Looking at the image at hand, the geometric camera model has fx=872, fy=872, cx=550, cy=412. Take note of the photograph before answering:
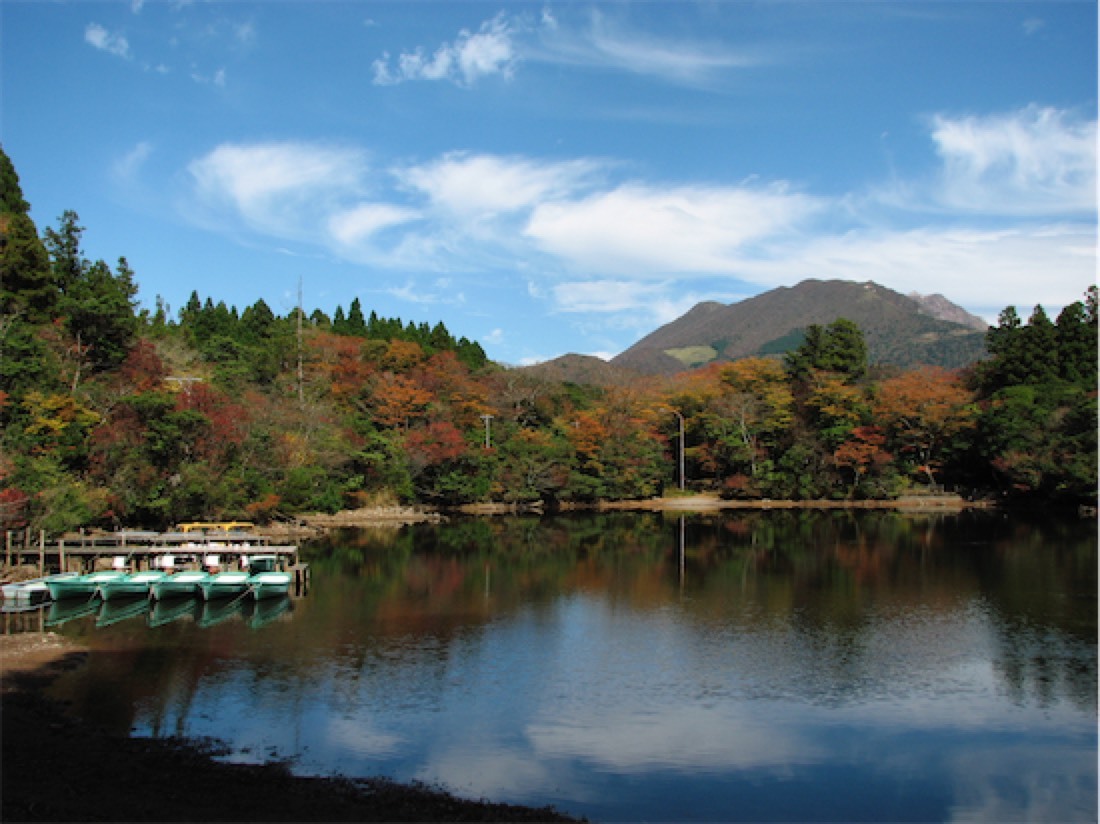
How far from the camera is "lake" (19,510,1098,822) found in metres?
11.6

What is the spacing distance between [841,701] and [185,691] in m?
11.2

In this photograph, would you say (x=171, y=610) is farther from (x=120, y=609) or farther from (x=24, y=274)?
(x=24, y=274)

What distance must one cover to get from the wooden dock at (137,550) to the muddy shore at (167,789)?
500 inches

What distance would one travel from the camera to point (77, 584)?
2180cm

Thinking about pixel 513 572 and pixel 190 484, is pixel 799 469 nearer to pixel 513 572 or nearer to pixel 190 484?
pixel 513 572

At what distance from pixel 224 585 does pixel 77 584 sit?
11.3 feet

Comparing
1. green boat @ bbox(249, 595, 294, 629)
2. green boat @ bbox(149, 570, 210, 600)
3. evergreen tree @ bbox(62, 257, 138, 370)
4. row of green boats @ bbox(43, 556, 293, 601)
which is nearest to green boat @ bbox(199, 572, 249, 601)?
row of green boats @ bbox(43, 556, 293, 601)

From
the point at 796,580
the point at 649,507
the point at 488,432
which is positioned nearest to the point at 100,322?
the point at 488,432

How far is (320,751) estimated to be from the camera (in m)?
12.4

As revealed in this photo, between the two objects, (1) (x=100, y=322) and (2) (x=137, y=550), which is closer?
(2) (x=137, y=550)

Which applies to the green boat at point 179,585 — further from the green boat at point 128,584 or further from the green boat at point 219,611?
the green boat at point 219,611

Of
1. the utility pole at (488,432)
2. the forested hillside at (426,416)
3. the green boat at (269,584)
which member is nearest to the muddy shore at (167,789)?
the green boat at (269,584)

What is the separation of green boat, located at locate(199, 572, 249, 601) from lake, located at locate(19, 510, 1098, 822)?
96 centimetres

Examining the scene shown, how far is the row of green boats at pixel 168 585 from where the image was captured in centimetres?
2192
